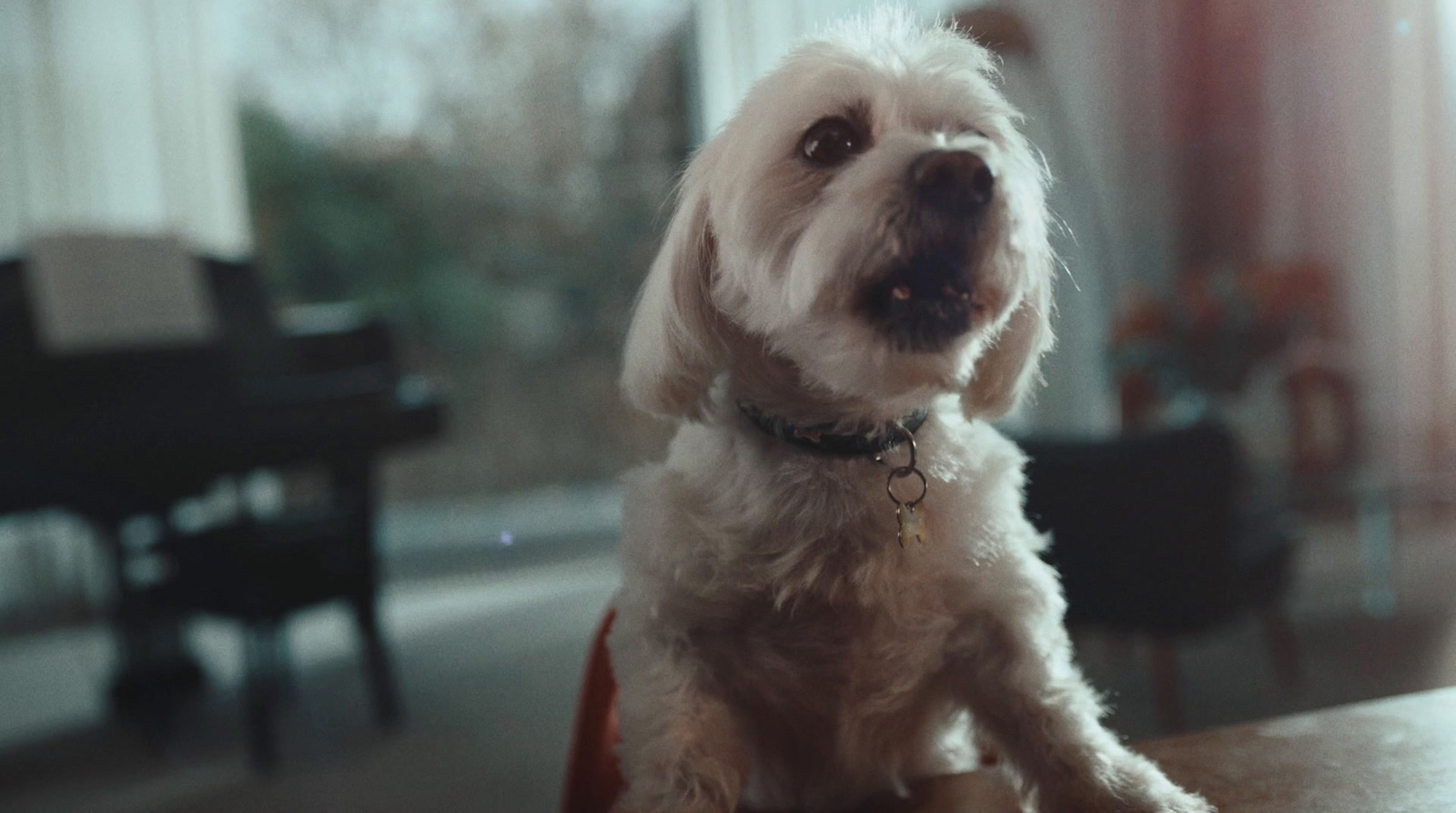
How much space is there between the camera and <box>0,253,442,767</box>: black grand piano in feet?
7.13

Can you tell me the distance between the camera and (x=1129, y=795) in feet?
2.10

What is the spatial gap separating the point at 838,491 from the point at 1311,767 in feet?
1.26

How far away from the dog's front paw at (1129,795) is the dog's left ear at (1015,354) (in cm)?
25

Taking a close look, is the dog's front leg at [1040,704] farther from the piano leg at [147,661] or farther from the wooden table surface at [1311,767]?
the piano leg at [147,661]

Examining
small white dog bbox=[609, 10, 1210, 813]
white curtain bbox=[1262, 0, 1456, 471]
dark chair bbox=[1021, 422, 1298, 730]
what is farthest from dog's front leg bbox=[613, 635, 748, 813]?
white curtain bbox=[1262, 0, 1456, 471]

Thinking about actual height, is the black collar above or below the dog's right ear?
below

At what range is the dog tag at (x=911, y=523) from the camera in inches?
26.2

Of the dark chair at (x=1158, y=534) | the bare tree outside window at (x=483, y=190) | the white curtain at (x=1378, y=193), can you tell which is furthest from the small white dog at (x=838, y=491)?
the bare tree outside window at (x=483, y=190)

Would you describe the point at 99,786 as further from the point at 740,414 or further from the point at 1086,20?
the point at 1086,20

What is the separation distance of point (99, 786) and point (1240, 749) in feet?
7.77

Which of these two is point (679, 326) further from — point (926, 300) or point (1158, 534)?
point (1158, 534)

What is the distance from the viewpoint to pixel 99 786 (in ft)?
7.33

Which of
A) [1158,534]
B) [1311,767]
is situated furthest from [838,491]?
[1158,534]

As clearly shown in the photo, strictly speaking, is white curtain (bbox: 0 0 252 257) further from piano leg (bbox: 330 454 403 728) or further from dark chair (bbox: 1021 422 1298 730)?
dark chair (bbox: 1021 422 1298 730)
